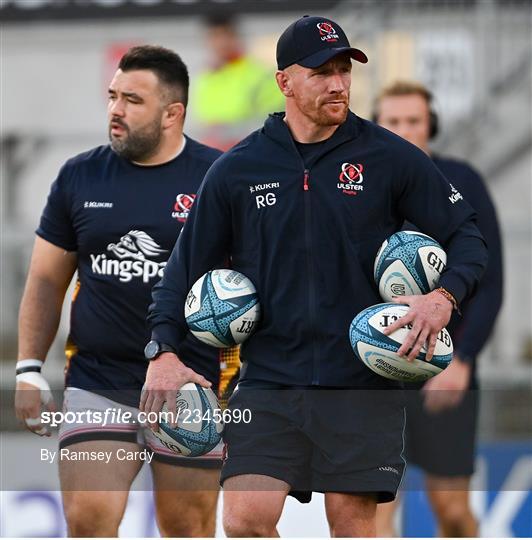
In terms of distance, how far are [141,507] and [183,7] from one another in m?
9.82

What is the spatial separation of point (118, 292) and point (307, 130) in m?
1.44

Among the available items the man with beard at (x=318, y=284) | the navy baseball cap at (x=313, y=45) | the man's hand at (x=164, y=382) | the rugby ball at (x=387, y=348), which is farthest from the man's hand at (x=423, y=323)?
the navy baseball cap at (x=313, y=45)

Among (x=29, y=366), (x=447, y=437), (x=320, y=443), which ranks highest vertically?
(x=320, y=443)

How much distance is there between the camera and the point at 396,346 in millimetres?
5312

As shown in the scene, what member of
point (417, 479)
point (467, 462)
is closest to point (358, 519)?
point (467, 462)

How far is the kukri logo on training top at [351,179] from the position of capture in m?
5.63

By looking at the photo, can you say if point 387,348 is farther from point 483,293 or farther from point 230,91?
point 230,91

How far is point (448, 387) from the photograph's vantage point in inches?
319

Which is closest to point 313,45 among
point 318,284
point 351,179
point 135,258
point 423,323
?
point 351,179

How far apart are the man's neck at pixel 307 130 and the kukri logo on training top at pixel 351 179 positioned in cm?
17

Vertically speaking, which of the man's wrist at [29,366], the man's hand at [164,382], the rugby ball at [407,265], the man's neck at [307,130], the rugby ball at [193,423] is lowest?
the man's wrist at [29,366]

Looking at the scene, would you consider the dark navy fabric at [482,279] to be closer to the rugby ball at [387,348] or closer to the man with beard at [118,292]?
the man with beard at [118,292]

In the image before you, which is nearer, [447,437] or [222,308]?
[222,308]

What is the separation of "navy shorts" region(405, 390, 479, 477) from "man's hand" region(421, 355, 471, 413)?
57mm
